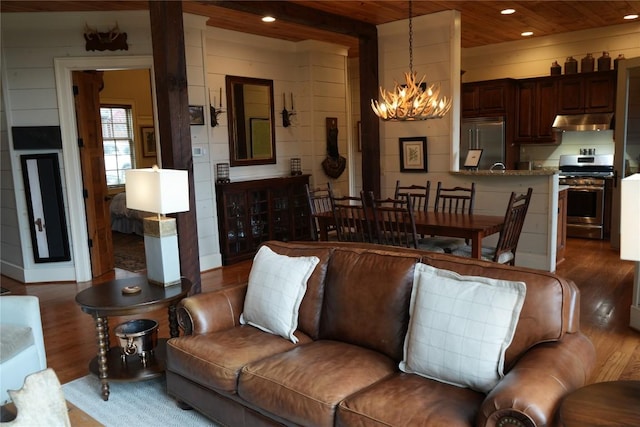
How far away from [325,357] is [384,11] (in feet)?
14.4

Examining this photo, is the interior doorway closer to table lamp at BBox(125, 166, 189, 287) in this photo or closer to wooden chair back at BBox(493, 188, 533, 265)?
table lamp at BBox(125, 166, 189, 287)

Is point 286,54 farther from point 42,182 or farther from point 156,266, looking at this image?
point 156,266

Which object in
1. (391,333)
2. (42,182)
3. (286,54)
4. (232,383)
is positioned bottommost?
(232,383)

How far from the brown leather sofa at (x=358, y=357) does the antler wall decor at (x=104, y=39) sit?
3421 mm

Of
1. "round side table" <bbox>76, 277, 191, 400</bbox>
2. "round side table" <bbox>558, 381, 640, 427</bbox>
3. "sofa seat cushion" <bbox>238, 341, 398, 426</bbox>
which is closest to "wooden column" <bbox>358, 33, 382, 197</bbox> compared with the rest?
"round side table" <bbox>76, 277, 191, 400</bbox>

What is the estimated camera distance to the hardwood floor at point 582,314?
327cm

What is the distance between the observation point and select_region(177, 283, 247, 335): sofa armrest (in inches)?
107

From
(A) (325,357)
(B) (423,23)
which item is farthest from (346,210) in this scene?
(B) (423,23)

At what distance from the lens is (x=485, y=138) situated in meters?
7.73

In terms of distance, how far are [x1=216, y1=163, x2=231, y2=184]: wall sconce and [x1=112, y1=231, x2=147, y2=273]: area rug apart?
4.57 feet

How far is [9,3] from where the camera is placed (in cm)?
471

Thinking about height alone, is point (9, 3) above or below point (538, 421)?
above

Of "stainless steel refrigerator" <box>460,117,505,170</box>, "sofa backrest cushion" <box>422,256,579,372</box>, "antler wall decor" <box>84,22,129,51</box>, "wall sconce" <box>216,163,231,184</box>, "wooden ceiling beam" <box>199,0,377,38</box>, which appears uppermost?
"wooden ceiling beam" <box>199,0,377,38</box>

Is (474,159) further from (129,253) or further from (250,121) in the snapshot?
(129,253)
